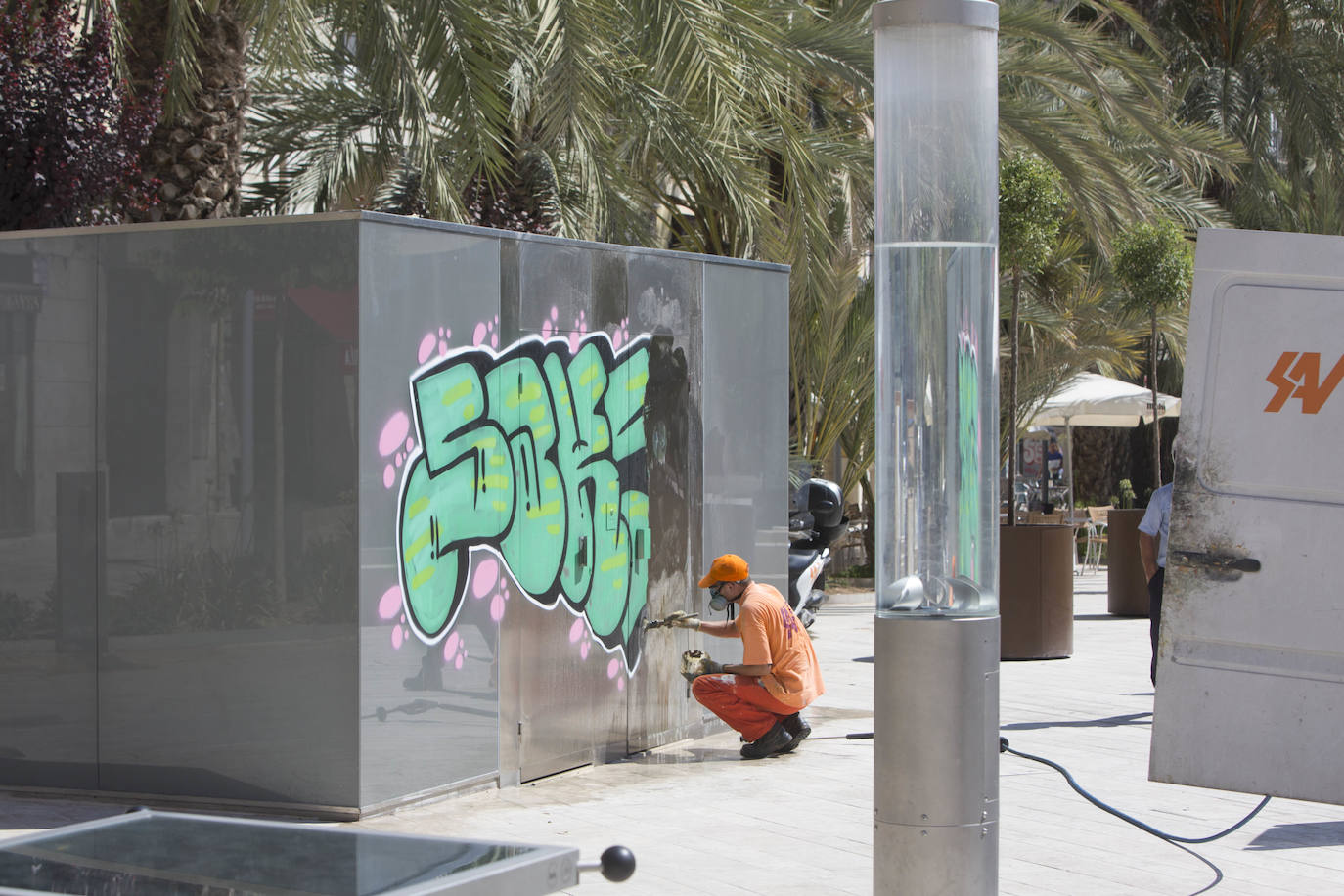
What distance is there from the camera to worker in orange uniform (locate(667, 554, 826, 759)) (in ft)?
25.3

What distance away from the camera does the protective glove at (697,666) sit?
26.6ft

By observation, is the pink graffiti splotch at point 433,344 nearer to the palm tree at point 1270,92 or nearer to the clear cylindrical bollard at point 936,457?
the clear cylindrical bollard at point 936,457

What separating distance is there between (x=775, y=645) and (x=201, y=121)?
5.15m

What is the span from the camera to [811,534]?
1265 cm

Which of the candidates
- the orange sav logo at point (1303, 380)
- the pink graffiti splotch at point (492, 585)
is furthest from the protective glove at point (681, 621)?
the orange sav logo at point (1303, 380)

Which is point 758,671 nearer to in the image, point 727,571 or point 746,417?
point 727,571

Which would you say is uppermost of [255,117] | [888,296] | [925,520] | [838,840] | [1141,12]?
[1141,12]

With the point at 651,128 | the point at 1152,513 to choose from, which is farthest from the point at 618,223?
the point at 1152,513

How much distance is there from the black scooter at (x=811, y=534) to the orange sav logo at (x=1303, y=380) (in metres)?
6.69

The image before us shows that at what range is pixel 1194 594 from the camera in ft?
17.6

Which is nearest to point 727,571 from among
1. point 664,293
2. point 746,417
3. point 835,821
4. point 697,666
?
point 697,666

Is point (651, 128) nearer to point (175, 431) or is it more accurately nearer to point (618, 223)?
point (618, 223)

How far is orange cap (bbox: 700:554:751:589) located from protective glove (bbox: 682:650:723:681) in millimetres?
557

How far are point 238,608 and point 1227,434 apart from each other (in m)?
4.00
